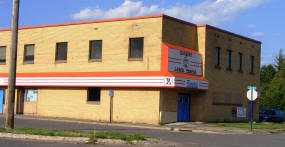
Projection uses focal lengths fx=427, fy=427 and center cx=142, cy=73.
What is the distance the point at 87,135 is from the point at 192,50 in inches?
632

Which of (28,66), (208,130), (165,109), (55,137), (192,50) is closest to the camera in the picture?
(55,137)

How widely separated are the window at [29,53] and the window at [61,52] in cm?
262

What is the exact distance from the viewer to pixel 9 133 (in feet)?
57.7

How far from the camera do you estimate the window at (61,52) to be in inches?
1324

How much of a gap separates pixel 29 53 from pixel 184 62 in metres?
13.5

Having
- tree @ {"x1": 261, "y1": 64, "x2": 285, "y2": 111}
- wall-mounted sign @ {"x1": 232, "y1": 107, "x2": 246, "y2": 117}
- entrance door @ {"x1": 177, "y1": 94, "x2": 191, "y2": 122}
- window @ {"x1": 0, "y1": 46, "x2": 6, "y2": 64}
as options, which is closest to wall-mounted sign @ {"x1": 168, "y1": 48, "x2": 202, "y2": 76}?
entrance door @ {"x1": 177, "y1": 94, "x2": 191, "y2": 122}

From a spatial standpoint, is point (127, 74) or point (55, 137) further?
point (127, 74)

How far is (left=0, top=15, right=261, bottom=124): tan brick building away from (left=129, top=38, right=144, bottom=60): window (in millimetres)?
71

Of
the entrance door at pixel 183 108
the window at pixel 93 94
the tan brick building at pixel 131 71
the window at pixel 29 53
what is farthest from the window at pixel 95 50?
the entrance door at pixel 183 108

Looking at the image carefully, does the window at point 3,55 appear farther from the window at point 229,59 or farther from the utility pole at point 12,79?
the window at point 229,59

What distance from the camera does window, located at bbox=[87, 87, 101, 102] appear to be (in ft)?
104

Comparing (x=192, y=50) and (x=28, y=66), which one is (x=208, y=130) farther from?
(x=28, y=66)

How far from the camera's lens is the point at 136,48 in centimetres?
3033

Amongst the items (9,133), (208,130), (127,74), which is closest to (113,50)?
(127,74)
